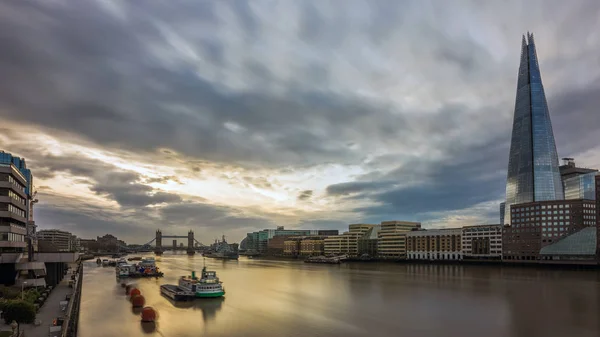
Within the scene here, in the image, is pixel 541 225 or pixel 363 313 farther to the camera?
pixel 541 225

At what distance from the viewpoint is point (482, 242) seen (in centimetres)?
16500

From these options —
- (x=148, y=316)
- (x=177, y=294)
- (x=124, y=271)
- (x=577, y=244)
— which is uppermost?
(x=577, y=244)

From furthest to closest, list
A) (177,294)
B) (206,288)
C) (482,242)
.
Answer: (482,242)
(206,288)
(177,294)

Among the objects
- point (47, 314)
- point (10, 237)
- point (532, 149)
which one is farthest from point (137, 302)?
point (532, 149)

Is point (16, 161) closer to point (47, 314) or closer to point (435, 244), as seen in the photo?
point (47, 314)

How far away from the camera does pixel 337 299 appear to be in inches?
2370

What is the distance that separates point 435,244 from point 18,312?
6904 inches

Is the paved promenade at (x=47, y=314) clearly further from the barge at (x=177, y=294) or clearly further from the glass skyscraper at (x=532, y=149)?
the glass skyscraper at (x=532, y=149)

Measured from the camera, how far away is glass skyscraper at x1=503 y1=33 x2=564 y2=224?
17625cm

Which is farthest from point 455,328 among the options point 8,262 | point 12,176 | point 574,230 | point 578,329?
point 574,230

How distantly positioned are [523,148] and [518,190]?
1806 centimetres

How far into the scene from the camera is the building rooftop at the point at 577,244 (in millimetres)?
125562

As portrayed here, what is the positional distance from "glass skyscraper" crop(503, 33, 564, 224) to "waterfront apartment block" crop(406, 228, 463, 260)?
1282 inches

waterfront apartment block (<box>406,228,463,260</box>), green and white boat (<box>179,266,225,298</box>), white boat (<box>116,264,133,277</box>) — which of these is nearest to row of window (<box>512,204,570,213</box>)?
waterfront apartment block (<box>406,228,463,260</box>)
